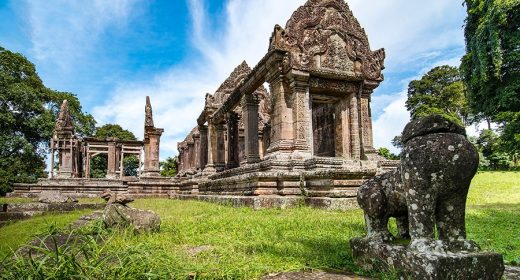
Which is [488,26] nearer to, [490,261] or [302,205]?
[302,205]

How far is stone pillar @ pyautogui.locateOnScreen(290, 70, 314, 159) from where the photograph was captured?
9.96m

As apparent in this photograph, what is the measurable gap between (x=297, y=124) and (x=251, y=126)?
10.8 ft

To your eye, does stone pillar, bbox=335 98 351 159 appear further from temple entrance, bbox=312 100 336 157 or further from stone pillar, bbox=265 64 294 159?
stone pillar, bbox=265 64 294 159

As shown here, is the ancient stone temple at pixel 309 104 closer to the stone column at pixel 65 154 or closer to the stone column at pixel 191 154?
the stone column at pixel 191 154

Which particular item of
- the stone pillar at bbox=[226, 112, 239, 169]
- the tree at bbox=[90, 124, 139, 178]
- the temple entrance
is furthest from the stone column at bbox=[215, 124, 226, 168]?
the tree at bbox=[90, 124, 139, 178]

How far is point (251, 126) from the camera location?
13.0 metres

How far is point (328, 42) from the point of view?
34.9 feet

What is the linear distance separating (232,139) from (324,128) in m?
5.04

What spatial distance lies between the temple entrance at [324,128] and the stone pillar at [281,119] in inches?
91.1

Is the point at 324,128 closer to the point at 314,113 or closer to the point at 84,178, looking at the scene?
the point at 314,113

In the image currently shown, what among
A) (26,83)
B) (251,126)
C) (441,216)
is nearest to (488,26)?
(251,126)

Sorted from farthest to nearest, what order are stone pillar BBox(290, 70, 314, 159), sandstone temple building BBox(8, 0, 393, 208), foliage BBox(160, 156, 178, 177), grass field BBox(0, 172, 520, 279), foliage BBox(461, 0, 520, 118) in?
foliage BBox(160, 156, 178, 177), foliage BBox(461, 0, 520, 118), stone pillar BBox(290, 70, 314, 159), sandstone temple building BBox(8, 0, 393, 208), grass field BBox(0, 172, 520, 279)

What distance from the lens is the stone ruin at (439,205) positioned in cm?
199

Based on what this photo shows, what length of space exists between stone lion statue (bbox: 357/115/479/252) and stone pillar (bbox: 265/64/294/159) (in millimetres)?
7442
